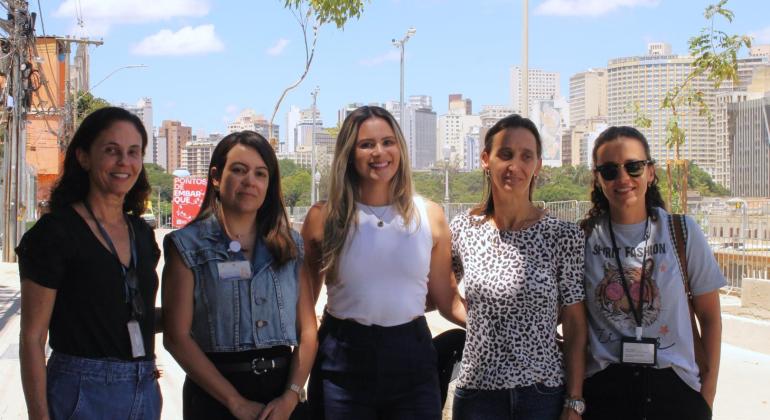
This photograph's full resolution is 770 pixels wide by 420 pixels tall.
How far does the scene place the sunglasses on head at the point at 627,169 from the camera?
133 inches

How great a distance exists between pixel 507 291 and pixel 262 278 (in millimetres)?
950

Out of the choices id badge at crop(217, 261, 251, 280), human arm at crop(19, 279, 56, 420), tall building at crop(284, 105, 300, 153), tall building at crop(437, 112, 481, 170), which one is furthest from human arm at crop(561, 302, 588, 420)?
tall building at crop(437, 112, 481, 170)

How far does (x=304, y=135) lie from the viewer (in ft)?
385

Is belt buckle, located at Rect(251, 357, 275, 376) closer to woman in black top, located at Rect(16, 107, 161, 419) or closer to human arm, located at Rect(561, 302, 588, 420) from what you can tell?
woman in black top, located at Rect(16, 107, 161, 419)

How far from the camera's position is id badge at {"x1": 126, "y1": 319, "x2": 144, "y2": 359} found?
283cm

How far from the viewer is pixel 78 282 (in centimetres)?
275

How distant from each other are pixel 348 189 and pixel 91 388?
126 cm

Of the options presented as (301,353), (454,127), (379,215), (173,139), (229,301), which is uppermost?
(454,127)

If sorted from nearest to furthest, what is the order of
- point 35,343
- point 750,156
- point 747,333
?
point 35,343 → point 747,333 → point 750,156

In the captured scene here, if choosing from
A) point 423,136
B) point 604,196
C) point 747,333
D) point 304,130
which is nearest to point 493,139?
point 604,196

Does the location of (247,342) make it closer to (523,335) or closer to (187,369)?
(187,369)

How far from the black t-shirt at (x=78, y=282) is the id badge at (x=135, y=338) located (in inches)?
0.8

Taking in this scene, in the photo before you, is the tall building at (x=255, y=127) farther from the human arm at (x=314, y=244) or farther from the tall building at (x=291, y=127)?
the tall building at (x=291, y=127)

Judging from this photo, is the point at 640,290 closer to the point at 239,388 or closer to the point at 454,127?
the point at 239,388
